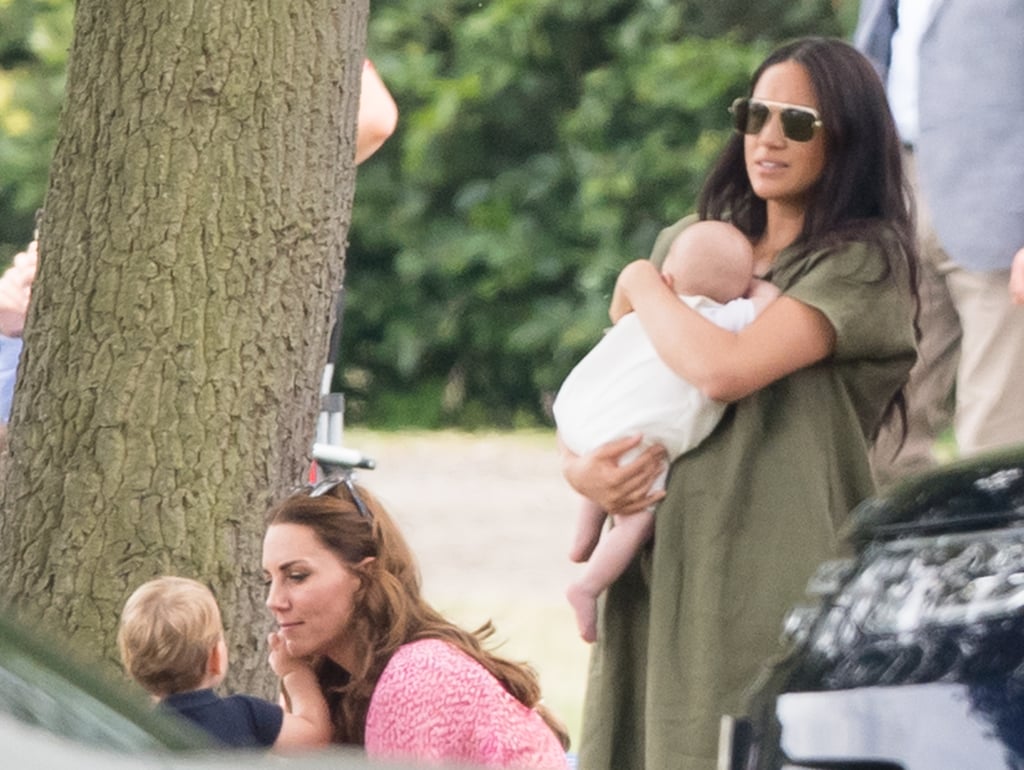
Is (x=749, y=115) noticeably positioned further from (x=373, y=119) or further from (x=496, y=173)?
(x=496, y=173)

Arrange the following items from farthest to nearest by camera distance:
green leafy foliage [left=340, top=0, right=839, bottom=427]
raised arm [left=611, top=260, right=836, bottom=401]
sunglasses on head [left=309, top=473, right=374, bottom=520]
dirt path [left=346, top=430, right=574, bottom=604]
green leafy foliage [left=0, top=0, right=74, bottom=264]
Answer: green leafy foliage [left=0, top=0, right=74, bottom=264], green leafy foliage [left=340, top=0, right=839, bottom=427], dirt path [left=346, top=430, right=574, bottom=604], raised arm [left=611, top=260, right=836, bottom=401], sunglasses on head [left=309, top=473, right=374, bottom=520]

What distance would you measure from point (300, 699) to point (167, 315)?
0.83m

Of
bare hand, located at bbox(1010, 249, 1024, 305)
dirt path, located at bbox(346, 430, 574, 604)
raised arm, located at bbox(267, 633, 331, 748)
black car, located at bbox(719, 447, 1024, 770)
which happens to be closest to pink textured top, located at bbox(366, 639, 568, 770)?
raised arm, located at bbox(267, 633, 331, 748)

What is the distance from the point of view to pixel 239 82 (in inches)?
190

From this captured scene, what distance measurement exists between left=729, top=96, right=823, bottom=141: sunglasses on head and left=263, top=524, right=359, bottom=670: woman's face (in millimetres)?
1195

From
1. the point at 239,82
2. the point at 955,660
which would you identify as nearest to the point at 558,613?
the point at 239,82

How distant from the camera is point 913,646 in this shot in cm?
297

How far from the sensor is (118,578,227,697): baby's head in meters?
4.18

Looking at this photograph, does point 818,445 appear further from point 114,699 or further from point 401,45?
point 401,45

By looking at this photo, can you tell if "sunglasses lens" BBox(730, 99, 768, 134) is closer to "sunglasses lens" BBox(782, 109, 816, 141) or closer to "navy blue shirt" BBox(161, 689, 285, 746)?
"sunglasses lens" BBox(782, 109, 816, 141)

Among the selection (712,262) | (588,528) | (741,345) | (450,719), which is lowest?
(450,719)

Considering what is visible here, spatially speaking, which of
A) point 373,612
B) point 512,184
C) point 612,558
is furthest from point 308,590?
point 512,184

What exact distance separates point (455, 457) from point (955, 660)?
Result: 11.3 m

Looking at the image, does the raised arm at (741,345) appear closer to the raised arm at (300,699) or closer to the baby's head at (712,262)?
the baby's head at (712,262)
